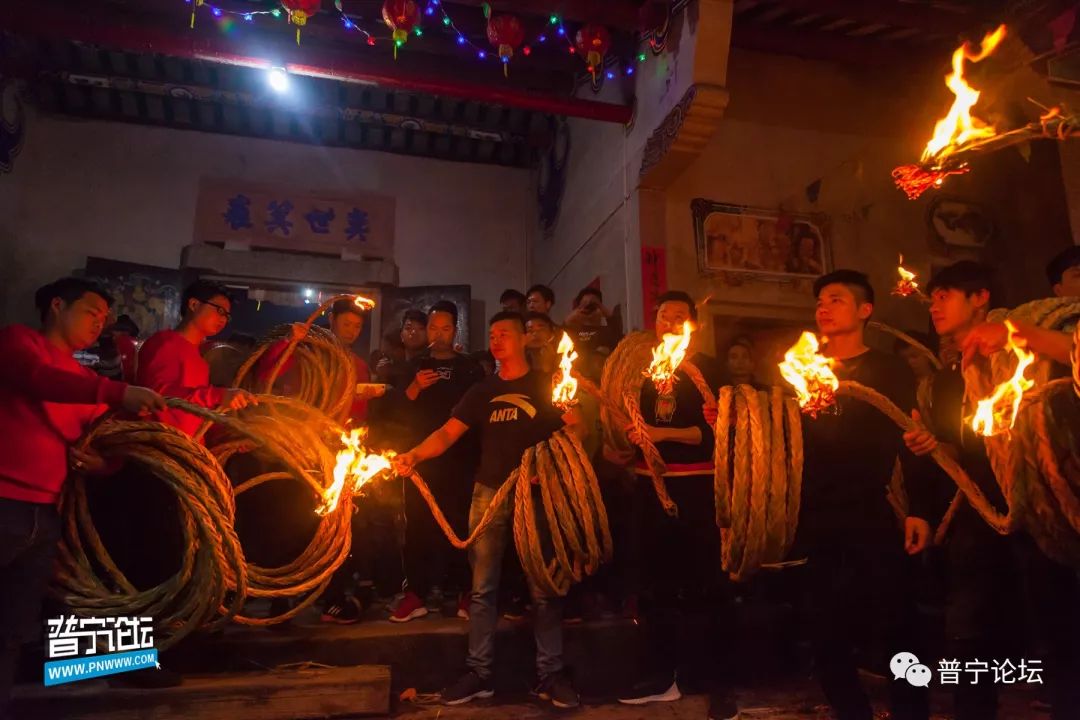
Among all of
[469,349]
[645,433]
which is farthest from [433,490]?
[469,349]

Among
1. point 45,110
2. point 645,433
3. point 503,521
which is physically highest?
point 45,110

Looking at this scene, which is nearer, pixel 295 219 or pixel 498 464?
pixel 498 464

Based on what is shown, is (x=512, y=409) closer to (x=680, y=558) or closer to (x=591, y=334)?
(x=680, y=558)

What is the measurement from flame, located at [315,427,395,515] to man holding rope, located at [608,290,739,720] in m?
1.60

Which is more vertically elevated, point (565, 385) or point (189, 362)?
point (189, 362)

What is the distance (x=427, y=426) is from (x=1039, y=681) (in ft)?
13.6

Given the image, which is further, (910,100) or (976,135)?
(910,100)

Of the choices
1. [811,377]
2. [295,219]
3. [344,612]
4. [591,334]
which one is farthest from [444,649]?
[295,219]

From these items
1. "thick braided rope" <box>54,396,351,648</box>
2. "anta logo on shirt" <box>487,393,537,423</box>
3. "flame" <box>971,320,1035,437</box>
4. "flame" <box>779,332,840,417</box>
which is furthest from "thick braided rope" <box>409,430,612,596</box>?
"flame" <box>971,320,1035,437</box>

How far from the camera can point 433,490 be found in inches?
182

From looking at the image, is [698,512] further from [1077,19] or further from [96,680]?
[1077,19]

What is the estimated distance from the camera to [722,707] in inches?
138

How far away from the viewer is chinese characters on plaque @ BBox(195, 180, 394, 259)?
916cm

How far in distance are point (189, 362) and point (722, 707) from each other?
144 inches
